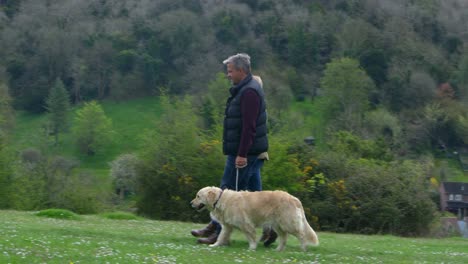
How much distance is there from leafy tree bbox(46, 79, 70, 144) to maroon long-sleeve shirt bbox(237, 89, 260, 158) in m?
62.1

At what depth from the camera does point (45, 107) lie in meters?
74.8

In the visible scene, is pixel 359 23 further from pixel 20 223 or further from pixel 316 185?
pixel 20 223

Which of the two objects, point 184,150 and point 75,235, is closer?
point 75,235

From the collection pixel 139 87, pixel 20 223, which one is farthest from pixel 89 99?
pixel 20 223

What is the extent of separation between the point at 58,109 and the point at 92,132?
6051 millimetres

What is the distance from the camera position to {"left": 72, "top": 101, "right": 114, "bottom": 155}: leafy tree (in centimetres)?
6812

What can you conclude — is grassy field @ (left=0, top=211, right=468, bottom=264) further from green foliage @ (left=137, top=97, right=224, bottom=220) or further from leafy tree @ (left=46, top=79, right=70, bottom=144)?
leafy tree @ (left=46, top=79, right=70, bottom=144)

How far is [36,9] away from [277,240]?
3095 inches

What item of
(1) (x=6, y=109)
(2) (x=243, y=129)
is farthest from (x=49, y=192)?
(1) (x=6, y=109)

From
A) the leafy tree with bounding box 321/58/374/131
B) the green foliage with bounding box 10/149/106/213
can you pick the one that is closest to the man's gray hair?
the green foliage with bounding box 10/149/106/213

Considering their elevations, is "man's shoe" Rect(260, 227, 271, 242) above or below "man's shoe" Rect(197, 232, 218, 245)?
above

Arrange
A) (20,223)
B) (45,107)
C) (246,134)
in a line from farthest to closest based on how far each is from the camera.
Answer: (45,107) < (20,223) < (246,134)

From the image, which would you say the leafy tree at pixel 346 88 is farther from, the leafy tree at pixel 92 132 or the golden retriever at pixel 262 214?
the golden retriever at pixel 262 214

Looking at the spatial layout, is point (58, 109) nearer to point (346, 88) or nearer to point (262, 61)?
point (262, 61)
